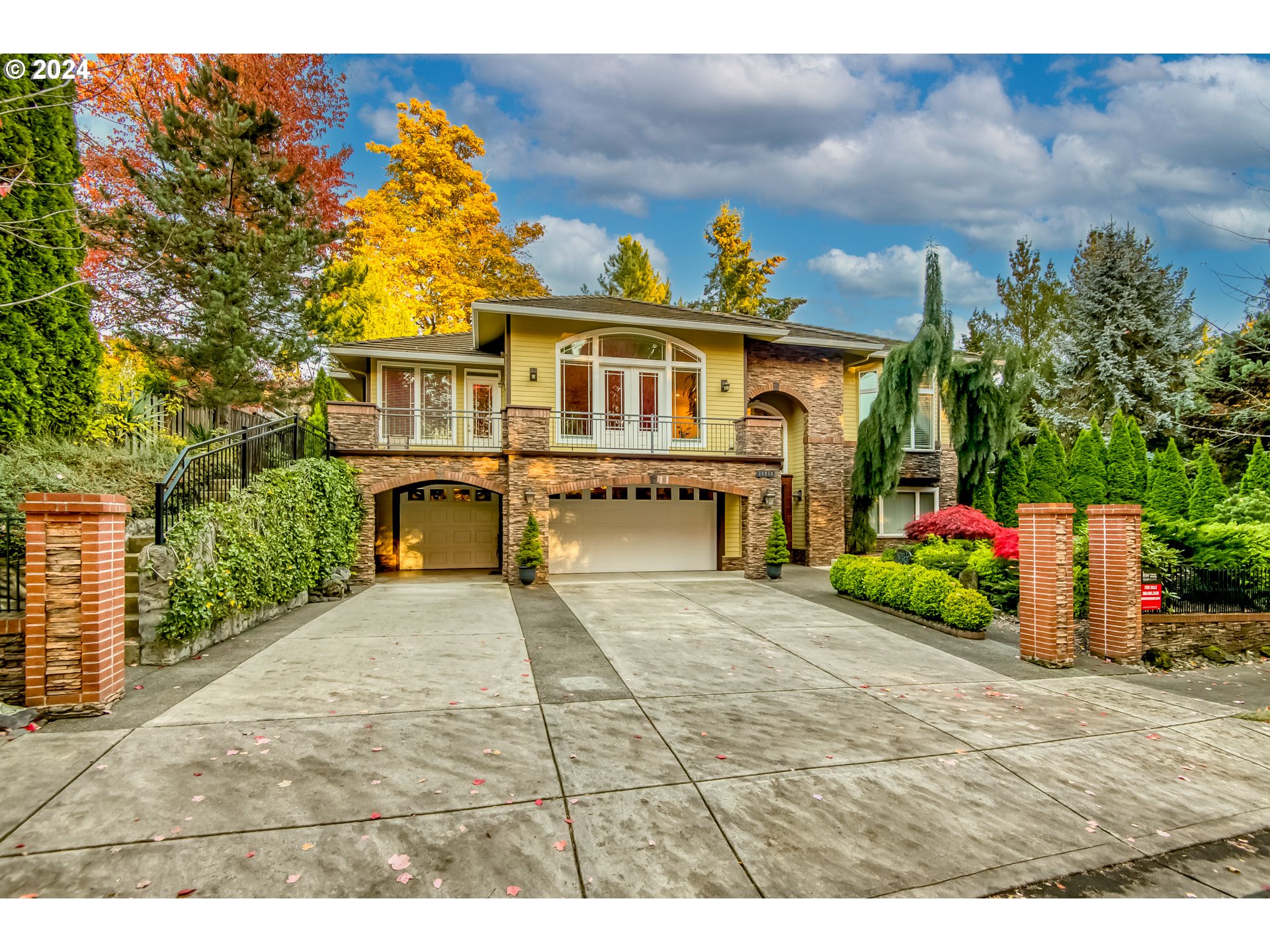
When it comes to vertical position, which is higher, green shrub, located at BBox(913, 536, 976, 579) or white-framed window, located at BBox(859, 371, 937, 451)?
white-framed window, located at BBox(859, 371, 937, 451)

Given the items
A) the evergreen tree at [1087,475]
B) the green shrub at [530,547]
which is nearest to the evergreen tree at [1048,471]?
the evergreen tree at [1087,475]

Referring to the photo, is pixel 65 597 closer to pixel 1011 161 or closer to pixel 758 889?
pixel 758 889

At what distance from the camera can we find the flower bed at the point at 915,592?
8227mm

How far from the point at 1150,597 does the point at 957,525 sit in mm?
4819

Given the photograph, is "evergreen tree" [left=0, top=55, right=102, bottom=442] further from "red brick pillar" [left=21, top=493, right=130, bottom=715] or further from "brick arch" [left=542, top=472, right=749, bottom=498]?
"brick arch" [left=542, top=472, right=749, bottom=498]

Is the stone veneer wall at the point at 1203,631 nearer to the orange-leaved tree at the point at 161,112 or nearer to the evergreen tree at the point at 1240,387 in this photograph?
the evergreen tree at the point at 1240,387

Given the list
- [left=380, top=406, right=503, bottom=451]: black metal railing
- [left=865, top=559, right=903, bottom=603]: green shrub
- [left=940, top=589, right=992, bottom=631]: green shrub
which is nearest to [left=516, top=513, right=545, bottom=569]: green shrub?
[left=380, top=406, right=503, bottom=451]: black metal railing

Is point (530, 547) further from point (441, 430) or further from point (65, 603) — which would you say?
point (65, 603)

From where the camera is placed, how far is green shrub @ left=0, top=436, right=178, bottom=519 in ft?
21.8

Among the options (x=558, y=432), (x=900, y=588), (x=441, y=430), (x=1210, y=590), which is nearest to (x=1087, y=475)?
(x=1210, y=590)

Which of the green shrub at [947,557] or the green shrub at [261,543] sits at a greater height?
the green shrub at [261,543]

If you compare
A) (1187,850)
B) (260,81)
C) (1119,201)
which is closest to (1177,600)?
(1187,850)

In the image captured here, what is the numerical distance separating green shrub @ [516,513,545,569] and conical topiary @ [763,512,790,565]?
5.07m

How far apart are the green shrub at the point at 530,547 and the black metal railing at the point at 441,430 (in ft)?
9.07
